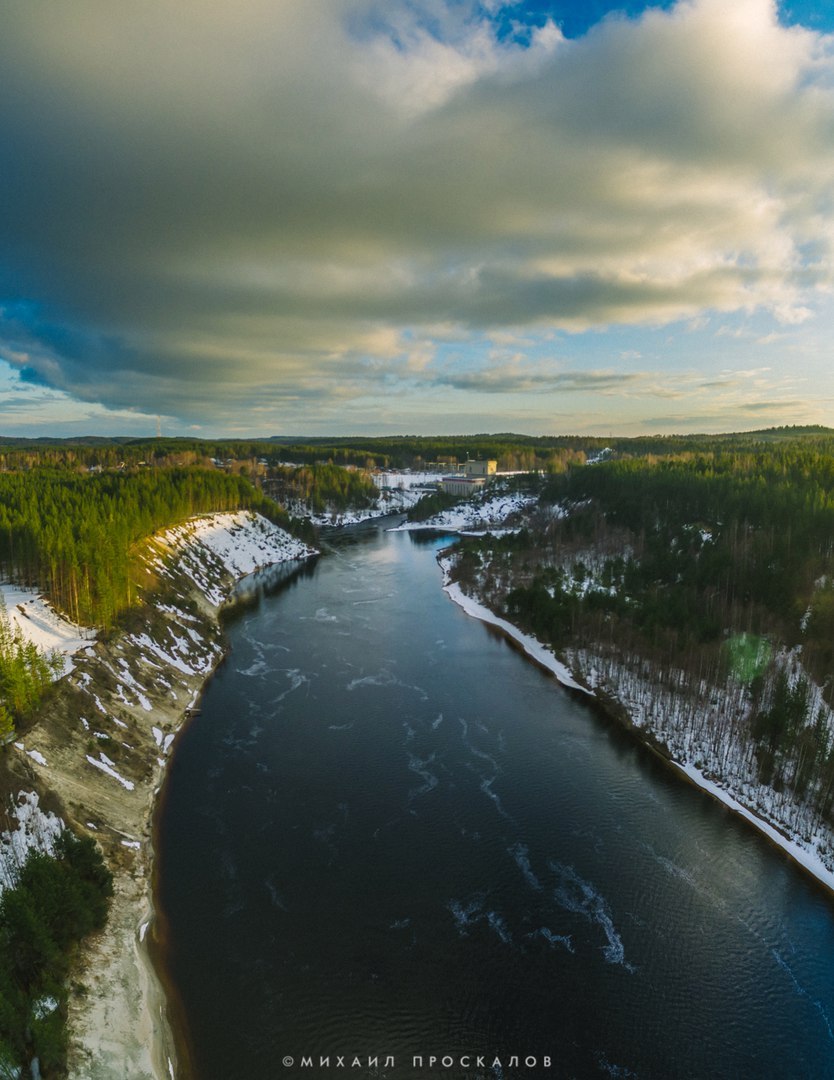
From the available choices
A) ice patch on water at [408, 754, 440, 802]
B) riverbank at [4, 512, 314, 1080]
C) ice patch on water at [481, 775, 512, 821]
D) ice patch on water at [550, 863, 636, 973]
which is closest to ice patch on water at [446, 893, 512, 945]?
ice patch on water at [550, 863, 636, 973]

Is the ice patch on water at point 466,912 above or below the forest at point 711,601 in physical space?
below

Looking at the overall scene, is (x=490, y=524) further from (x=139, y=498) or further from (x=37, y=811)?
(x=37, y=811)

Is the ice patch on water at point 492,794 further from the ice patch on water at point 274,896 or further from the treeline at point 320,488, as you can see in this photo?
the treeline at point 320,488

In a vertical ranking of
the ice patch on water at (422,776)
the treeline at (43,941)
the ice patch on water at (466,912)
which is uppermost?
the treeline at (43,941)

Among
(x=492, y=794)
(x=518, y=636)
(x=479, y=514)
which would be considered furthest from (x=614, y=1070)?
(x=479, y=514)

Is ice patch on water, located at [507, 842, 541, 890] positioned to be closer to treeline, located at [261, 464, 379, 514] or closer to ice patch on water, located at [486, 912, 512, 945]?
ice patch on water, located at [486, 912, 512, 945]

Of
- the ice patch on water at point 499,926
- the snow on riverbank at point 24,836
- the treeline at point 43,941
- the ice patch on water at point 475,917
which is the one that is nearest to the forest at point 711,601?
the ice patch on water at point 499,926

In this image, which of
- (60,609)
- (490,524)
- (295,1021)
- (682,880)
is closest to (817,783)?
(682,880)
